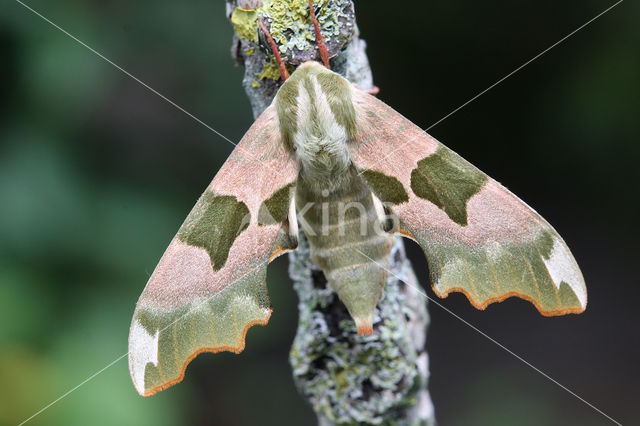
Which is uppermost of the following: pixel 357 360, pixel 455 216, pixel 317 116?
pixel 317 116

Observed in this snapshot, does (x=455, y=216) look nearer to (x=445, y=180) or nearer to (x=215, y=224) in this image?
(x=445, y=180)

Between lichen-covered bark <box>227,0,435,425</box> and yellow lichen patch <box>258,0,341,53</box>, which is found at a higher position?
yellow lichen patch <box>258,0,341,53</box>

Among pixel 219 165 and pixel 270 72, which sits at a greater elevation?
pixel 270 72

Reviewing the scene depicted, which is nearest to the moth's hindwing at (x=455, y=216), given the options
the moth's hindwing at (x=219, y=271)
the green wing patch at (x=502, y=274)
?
the green wing patch at (x=502, y=274)

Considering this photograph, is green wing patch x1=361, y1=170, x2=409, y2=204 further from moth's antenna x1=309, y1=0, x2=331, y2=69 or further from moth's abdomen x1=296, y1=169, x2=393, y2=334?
moth's antenna x1=309, y1=0, x2=331, y2=69

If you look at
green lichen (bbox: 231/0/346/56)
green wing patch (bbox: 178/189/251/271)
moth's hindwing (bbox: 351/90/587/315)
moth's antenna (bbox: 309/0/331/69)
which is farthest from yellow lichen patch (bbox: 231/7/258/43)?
green wing patch (bbox: 178/189/251/271)

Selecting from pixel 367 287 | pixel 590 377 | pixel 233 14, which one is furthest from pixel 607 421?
pixel 233 14

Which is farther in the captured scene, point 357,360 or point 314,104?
point 357,360

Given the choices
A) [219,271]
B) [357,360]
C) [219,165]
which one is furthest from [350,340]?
[219,165]
